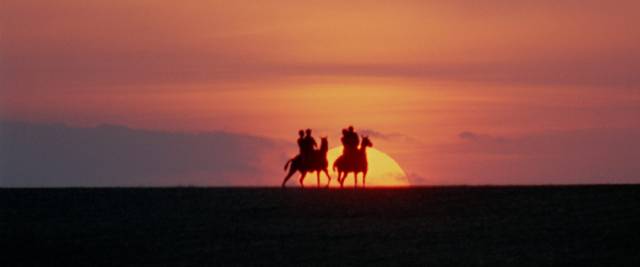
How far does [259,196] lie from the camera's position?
167 feet

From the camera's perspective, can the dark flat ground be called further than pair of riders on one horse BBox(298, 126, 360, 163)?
No

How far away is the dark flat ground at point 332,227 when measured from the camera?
3781 cm

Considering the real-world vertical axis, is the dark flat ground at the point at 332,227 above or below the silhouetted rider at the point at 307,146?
below

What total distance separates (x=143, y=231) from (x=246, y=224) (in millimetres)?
2526

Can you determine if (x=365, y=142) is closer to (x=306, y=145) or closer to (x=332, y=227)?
(x=306, y=145)

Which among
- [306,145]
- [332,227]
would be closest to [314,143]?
[306,145]

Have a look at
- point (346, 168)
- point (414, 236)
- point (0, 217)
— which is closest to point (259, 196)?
point (346, 168)

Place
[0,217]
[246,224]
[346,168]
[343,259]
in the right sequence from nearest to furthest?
1. [343,259]
2. [246,224]
3. [0,217]
4. [346,168]

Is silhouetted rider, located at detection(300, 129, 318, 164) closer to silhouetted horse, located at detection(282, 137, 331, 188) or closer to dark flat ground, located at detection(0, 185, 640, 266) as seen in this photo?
silhouetted horse, located at detection(282, 137, 331, 188)

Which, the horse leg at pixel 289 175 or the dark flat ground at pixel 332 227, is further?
the horse leg at pixel 289 175

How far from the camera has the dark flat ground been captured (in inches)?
1489

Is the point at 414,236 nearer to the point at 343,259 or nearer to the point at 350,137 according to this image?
the point at 343,259

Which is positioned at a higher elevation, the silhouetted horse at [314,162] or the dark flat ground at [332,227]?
the silhouetted horse at [314,162]

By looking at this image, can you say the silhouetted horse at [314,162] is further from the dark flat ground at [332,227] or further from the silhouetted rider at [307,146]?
the dark flat ground at [332,227]
